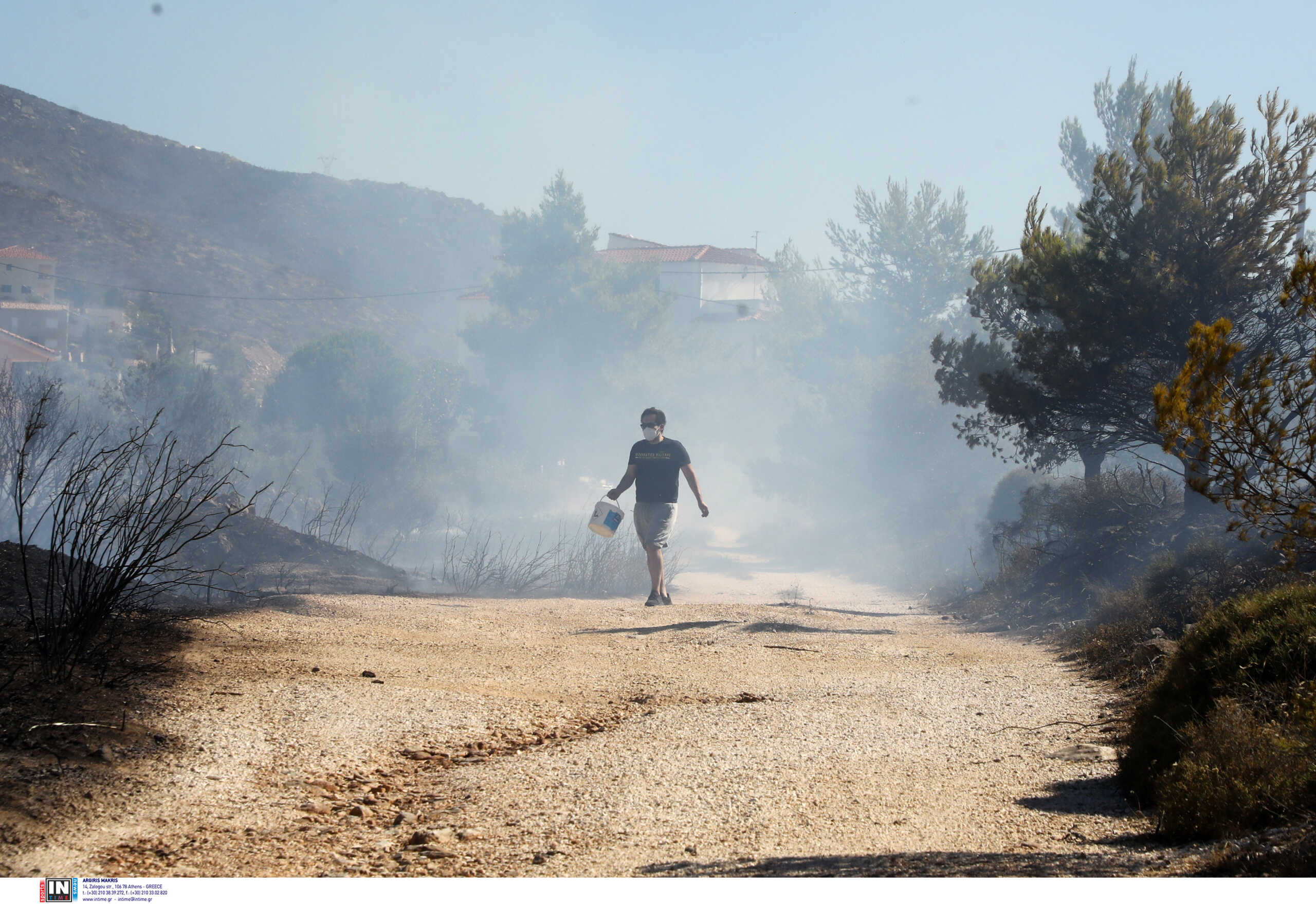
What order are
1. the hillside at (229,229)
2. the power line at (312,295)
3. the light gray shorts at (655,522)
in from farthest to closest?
the hillside at (229,229) < the power line at (312,295) < the light gray shorts at (655,522)

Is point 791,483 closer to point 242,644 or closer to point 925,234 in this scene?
point 925,234

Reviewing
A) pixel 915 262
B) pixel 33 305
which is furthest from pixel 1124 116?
pixel 33 305

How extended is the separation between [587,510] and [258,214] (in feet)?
187

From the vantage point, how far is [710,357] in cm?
4994

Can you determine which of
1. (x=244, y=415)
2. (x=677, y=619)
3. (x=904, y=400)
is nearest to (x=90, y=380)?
(x=244, y=415)

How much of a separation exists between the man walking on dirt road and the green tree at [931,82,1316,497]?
493 cm

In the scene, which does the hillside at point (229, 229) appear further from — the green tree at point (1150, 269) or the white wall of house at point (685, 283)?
the green tree at point (1150, 269)

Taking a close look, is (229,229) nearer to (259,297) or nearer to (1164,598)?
(259,297)

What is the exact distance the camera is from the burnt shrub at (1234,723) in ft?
9.13

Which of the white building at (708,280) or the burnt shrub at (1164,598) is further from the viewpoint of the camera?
the white building at (708,280)

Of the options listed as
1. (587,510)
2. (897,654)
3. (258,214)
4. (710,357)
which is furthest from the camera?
(258,214)

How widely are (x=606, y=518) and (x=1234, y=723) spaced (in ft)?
26.1
